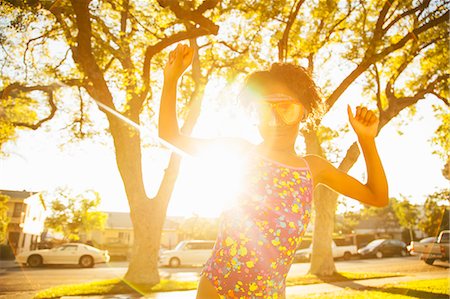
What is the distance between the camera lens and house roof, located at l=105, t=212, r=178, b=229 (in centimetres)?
5988

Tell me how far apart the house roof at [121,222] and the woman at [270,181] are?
194 feet

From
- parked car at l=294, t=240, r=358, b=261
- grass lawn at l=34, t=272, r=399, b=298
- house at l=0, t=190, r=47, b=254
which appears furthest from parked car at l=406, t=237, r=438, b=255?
house at l=0, t=190, r=47, b=254

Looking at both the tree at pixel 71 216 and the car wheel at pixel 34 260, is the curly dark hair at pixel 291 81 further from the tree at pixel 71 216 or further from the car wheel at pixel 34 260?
the tree at pixel 71 216

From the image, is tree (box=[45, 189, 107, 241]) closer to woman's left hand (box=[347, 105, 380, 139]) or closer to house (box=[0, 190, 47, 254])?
house (box=[0, 190, 47, 254])

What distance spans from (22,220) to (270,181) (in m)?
48.7

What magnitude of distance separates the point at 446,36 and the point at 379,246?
84.1 feet

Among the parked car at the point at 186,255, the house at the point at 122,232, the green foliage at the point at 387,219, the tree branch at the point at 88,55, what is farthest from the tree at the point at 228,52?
the green foliage at the point at 387,219

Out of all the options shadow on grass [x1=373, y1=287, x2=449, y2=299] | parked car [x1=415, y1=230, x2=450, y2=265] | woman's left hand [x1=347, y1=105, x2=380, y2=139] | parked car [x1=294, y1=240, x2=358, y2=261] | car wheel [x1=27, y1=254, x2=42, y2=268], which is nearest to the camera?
woman's left hand [x1=347, y1=105, x2=380, y2=139]

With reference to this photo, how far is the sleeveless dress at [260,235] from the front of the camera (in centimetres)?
150

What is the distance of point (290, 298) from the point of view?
385 inches

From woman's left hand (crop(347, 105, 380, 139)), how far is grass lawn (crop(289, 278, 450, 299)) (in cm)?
866

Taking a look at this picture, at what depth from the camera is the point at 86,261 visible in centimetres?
2469

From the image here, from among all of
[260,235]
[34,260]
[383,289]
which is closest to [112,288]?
[383,289]

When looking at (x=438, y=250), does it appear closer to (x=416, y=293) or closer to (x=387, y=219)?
(x=416, y=293)
